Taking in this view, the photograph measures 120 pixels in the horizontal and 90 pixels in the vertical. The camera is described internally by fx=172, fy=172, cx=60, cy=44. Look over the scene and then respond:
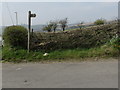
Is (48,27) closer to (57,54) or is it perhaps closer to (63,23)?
(63,23)

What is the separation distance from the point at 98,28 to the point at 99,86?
257 inches

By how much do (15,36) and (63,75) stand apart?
185 inches

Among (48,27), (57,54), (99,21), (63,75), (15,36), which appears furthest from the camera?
(99,21)

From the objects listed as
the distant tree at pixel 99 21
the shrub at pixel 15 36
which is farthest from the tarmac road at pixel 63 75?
the distant tree at pixel 99 21

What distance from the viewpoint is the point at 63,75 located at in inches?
223

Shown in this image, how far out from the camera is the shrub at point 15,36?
9.33 meters

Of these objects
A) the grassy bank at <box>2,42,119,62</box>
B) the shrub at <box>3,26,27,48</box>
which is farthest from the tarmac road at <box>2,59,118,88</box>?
the shrub at <box>3,26,27,48</box>

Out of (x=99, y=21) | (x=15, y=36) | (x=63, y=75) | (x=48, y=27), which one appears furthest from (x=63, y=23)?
(x=63, y=75)

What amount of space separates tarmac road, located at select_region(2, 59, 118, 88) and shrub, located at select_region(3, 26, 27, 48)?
7.86ft

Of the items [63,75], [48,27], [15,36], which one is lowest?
[63,75]

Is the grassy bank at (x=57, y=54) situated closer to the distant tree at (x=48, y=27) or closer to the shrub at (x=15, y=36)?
the shrub at (x=15, y=36)

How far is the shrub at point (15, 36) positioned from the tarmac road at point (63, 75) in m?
2.40

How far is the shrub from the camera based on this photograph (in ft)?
30.6

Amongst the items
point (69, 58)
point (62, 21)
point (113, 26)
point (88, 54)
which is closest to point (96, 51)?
point (88, 54)
